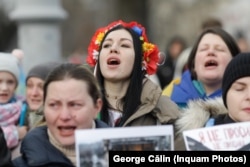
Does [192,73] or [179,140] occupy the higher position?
[192,73]

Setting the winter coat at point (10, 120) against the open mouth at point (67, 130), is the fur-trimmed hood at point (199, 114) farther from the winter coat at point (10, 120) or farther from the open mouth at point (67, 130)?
the winter coat at point (10, 120)

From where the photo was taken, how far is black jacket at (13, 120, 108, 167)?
3.91 meters

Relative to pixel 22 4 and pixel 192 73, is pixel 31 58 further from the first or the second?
pixel 192 73

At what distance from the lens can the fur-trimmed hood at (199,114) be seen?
477cm

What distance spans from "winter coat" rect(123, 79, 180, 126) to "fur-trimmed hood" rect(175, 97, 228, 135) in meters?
0.09

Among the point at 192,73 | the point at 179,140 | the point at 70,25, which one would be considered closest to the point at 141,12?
the point at 70,25

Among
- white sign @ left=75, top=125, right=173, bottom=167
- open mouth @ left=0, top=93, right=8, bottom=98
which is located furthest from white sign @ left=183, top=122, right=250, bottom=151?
open mouth @ left=0, top=93, right=8, bottom=98

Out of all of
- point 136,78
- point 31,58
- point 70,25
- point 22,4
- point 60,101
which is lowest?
point 60,101

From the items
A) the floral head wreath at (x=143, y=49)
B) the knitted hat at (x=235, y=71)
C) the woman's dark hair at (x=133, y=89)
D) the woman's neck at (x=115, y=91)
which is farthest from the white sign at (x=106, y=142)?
the floral head wreath at (x=143, y=49)

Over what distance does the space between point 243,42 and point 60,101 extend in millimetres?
7176

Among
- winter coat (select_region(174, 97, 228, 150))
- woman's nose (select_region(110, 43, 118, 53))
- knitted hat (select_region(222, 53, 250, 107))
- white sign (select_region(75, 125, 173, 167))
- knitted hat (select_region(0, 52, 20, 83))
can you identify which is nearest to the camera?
white sign (select_region(75, 125, 173, 167))

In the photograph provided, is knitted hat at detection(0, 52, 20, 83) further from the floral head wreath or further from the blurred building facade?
the blurred building facade

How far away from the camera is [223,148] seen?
3775 mm

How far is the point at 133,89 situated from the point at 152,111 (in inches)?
6.8
